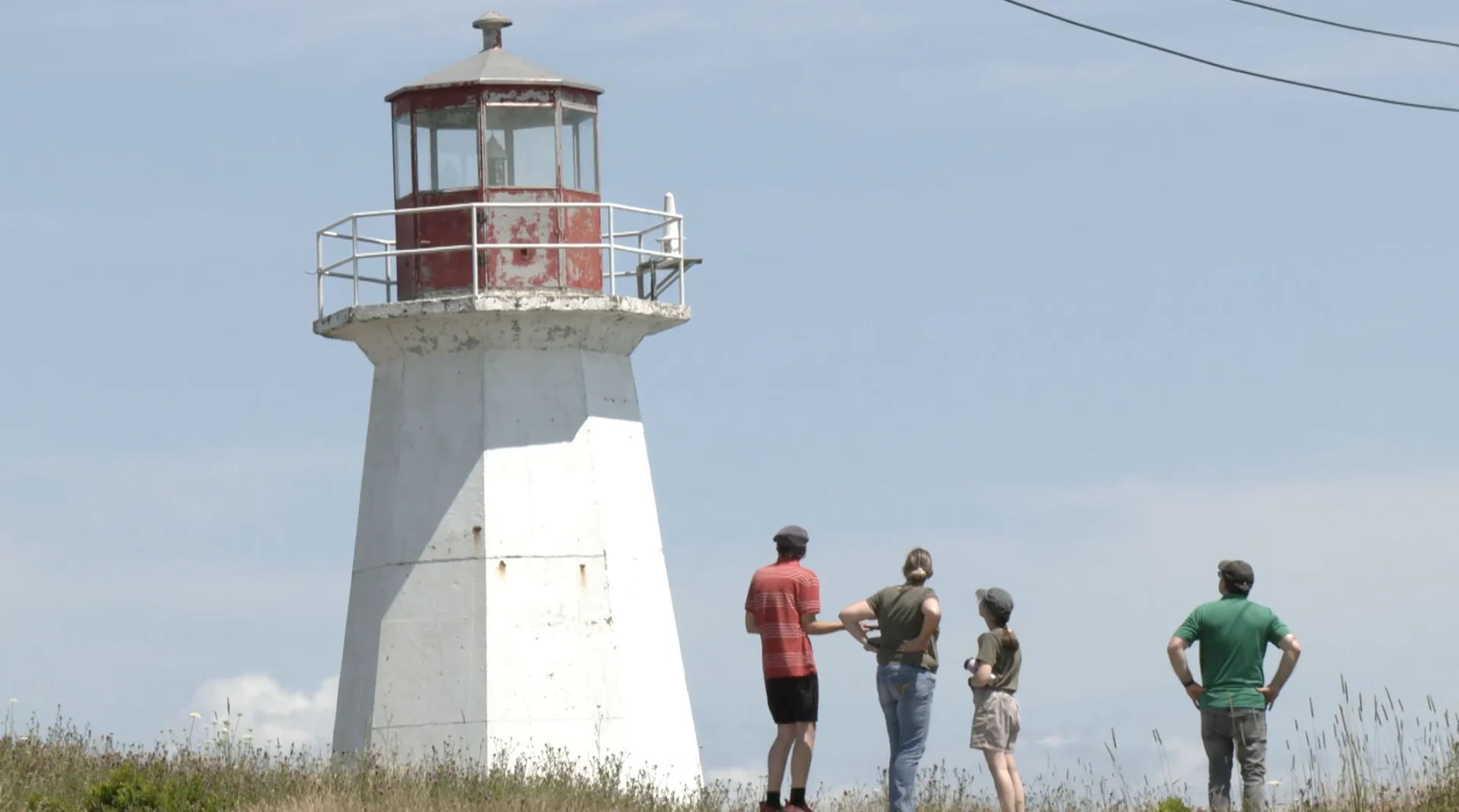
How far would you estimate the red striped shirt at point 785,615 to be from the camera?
1633 cm

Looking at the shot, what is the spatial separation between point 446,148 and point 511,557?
3.78 meters

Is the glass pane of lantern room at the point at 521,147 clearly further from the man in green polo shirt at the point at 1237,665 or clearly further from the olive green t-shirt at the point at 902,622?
the man in green polo shirt at the point at 1237,665

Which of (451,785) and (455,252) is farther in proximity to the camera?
(455,252)

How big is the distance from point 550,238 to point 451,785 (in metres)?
5.80

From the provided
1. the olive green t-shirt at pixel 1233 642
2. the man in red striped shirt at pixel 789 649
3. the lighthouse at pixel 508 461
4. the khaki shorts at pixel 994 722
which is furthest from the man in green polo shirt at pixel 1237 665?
the lighthouse at pixel 508 461

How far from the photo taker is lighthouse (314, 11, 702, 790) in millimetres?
21562

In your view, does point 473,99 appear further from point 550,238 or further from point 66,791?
point 66,791

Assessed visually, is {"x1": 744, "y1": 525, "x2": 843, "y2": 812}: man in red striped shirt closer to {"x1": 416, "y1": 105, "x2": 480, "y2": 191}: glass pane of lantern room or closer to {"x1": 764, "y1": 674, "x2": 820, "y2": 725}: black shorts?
{"x1": 764, "y1": 674, "x2": 820, "y2": 725}: black shorts

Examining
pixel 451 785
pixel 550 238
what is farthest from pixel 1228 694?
pixel 550 238

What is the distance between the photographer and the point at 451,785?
18.3 metres

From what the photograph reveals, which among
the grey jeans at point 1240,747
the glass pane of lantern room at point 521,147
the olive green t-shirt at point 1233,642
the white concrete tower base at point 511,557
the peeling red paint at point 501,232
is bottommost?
the grey jeans at point 1240,747

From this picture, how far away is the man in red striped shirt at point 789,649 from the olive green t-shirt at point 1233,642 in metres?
2.43

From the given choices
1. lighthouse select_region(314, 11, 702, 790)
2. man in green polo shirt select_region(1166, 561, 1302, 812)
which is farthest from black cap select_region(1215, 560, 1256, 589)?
lighthouse select_region(314, 11, 702, 790)

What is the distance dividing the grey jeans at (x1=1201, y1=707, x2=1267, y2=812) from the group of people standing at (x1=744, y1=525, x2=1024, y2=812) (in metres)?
1.22
